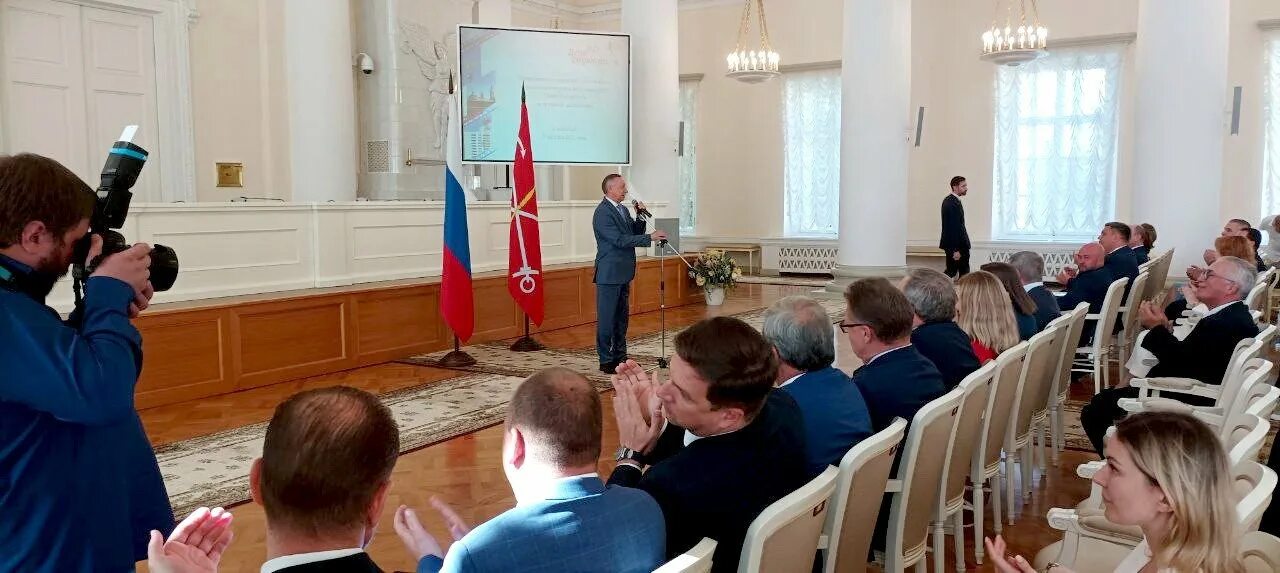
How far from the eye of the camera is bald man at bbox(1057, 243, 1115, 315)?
19.5ft

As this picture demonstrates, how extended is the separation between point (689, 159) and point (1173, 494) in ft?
45.4

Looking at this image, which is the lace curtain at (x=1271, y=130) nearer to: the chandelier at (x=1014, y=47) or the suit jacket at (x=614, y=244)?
the chandelier at (x=1014, y=47)

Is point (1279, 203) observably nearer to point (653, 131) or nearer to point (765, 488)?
point (653, 131)

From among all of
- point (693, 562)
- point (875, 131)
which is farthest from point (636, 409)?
point (875, 131)

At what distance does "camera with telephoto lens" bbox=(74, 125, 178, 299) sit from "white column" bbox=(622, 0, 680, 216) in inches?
336

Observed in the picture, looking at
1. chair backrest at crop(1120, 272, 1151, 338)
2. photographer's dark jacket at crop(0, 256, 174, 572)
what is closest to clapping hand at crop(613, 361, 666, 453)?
photographer's dark jacket at crop(0, 256, 174, 572)

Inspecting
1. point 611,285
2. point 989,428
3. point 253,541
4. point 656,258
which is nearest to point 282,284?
point 611,285

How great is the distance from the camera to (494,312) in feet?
27.1

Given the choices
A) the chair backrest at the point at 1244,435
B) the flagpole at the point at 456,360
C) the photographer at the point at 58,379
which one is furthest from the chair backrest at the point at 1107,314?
Answer: the photographer at the point at 58,379

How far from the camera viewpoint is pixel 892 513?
266cm

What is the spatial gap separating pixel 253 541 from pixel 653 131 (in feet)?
23.8

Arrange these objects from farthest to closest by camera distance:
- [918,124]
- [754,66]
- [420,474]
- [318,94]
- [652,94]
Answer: [918,124]
[754,66]
[652,94]
[318,94]
[420,474]

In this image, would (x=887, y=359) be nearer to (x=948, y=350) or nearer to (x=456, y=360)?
(x=948, y=350)

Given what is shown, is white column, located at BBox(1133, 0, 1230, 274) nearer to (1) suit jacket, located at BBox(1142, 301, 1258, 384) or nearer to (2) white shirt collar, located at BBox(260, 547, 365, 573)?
(1) suit jacket, located at BBox(1142, 301, 1258, 384)
